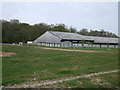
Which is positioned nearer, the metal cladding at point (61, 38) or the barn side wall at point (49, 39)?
the metal cladding at point (61, 38)

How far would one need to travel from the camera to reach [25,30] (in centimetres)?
6844

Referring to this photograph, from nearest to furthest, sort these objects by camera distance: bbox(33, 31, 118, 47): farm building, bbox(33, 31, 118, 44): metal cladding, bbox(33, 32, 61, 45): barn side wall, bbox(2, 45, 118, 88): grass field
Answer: bbox(2, 45, 118, 88): grass field → bbox(33, 31, 118, 47): farm building → bbox(33, 31, 118, 44): metal cladding → bbox(33, 32, 61, 45): barn side wall

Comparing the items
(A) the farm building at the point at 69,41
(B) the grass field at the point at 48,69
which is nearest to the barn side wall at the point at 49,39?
(A) the farm building at the point at 69,41

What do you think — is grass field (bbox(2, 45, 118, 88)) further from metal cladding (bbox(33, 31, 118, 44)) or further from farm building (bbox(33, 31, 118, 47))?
metal cladding (bbox(33, 31, 118, 44))

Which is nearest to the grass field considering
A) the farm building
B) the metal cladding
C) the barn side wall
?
the farm building

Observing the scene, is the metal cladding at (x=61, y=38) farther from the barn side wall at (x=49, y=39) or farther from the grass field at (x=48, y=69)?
the grass field at (x=48, y=69)

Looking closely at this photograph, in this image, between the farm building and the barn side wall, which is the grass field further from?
the barn side wall

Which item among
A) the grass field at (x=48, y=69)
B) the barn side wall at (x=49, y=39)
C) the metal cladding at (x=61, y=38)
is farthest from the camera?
the barn side wall at (x=49, y=39)

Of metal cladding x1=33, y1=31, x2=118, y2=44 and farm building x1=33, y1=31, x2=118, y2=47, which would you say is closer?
farm building x1=33, y1=31, x2=118, y2=47

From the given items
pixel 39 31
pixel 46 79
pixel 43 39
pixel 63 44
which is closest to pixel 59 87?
pixel 46 79

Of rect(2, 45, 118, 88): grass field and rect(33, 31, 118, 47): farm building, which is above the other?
rect(33, 31, 118, 47): farm building

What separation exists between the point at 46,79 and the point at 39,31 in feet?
220

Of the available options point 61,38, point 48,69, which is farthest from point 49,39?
point 48,69

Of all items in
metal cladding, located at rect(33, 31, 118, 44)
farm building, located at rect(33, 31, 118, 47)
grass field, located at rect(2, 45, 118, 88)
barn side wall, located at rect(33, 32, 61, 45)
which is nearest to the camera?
grass field, located at rect(2, 45, 118, 88)
